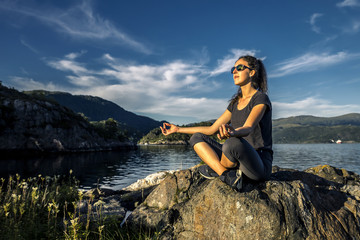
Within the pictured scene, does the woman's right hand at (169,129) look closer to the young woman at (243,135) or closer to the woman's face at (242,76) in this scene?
the young woman at (243,135)

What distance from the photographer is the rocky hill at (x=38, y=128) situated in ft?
268

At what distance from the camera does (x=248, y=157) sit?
3.47m

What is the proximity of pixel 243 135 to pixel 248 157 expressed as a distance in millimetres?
413

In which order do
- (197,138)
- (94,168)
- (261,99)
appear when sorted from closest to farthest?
(261,99), (197,138), (94,168)


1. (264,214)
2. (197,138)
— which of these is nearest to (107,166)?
(197,138)

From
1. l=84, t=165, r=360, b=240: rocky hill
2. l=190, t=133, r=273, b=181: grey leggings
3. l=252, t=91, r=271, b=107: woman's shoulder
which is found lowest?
l=84, t=165, r=360, b=240: rocky hill

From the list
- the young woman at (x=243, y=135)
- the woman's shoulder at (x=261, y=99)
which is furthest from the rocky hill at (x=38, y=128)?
the woman's shoulder at (x=261, y=99)

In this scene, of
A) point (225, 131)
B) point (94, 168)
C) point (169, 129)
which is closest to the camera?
point (225, 131)

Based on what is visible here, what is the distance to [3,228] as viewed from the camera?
4758mm

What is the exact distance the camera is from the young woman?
3422 mm

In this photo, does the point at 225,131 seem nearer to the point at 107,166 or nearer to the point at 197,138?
the point at 197,138

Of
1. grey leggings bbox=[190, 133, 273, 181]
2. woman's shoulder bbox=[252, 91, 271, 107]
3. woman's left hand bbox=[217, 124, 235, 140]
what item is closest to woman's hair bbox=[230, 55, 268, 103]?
woman's shoulder bbox=[252, 91, 271, 107]

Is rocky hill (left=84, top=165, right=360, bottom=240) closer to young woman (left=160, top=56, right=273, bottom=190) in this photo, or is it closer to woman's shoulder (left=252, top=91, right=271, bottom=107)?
young woman (left=160, top=56, right=273, bottom=190)

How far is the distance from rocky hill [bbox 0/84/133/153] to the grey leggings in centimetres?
9908
